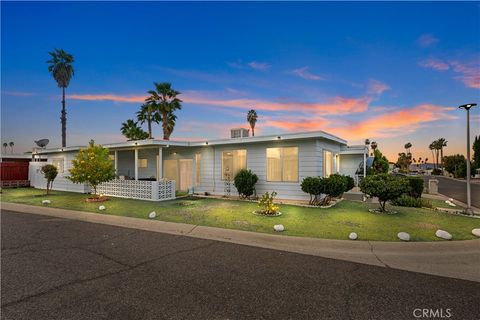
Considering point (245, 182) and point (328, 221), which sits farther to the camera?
point (245, 182)

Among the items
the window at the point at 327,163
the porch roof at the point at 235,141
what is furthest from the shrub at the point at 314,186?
the window at the point at 327,163

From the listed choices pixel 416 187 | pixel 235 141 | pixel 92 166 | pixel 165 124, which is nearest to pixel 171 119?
pixel 165 124

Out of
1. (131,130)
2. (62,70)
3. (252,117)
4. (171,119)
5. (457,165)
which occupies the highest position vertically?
(62,70)

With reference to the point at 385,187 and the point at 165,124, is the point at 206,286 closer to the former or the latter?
the point at 385,187

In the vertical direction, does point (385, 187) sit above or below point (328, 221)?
above

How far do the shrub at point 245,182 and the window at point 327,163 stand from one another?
395 cm

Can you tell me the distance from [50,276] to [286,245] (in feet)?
15.9

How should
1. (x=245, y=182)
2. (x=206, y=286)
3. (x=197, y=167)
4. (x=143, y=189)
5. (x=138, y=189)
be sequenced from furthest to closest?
(x=197, y=167) < (x=138, y=189) < (x=143, y=189) < (x=245, y=182) < (x=206, y=286)

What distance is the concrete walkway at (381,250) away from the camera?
14.7ft

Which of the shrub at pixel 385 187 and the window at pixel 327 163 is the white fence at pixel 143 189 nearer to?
the window at pixel 327 163

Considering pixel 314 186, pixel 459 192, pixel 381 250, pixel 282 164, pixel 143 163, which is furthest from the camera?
pixel 459 192

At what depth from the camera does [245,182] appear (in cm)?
1307

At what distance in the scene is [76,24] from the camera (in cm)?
1422

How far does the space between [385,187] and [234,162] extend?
8234mm
